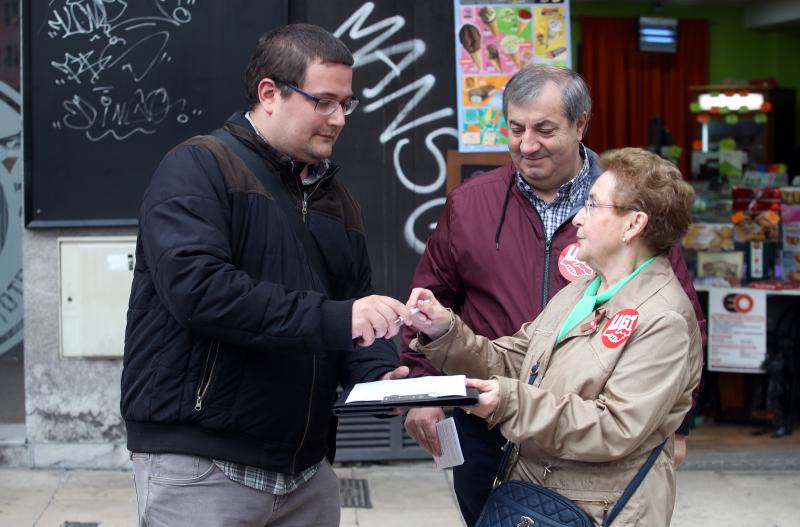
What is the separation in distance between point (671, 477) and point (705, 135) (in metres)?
8.62

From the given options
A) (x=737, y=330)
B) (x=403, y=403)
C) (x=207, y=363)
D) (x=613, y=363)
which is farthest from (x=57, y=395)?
(x=737, y=330)

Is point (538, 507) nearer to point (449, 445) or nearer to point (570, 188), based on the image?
point (449, 445)

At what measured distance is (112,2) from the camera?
5668 mm

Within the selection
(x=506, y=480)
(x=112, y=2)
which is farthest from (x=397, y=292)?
(x=506, y=480)

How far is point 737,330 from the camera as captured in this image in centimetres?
729

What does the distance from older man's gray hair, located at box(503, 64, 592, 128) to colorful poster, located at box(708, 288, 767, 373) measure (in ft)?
14.0

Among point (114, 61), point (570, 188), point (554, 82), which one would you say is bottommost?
point (570, 188)

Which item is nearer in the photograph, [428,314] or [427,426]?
[428,314]

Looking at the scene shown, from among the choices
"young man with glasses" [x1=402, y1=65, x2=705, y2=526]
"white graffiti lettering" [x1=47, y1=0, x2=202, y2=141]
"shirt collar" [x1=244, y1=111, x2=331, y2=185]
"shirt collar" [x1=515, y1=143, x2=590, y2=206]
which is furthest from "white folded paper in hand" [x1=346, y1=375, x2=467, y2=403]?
"white graffiti lettering" [x1=47, y1=0, x2=202, y2=141]

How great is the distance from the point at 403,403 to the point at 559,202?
1145 mm

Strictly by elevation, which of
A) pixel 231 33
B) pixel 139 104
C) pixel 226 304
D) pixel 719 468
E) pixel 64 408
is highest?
pixel 231 33

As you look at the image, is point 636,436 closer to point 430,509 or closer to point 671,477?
point 671,477

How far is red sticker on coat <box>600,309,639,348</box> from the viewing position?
2592 mm

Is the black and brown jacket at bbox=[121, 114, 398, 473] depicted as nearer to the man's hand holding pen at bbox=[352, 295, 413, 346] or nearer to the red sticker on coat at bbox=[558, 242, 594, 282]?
the man's hand holding pen at bbox=[352, 295, 413, 346]
